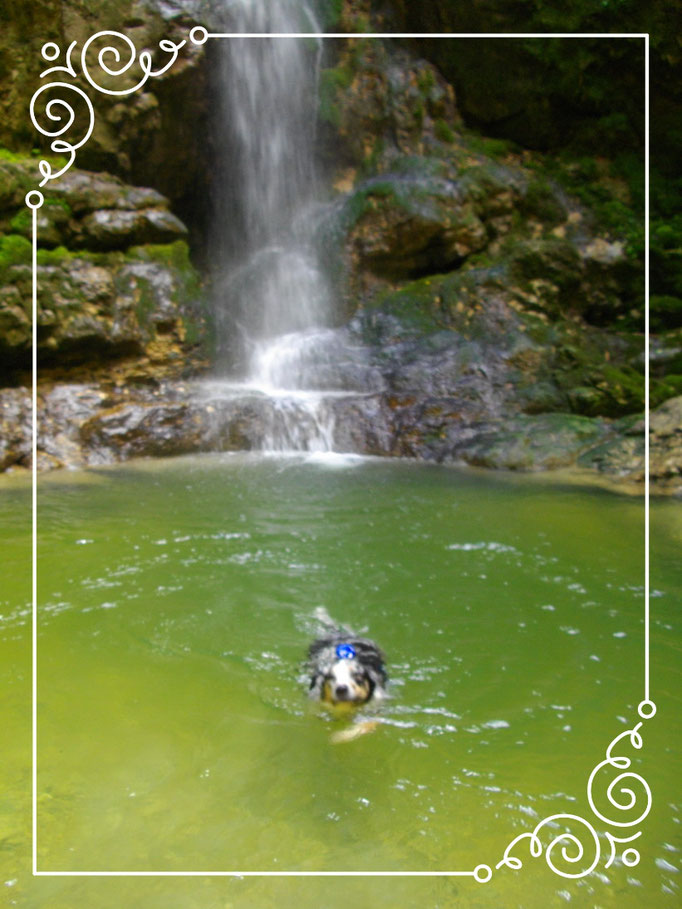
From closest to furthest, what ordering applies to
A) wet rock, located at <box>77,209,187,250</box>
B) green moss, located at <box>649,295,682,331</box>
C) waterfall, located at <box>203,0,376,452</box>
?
wet rock, located at <box>77,209,187,250</box> < waterfall, located at <box>203,0,376,452</box> < green moss, located at <box>649,295,682,331</box>

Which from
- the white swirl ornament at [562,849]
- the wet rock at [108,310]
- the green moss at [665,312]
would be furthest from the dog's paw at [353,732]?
the green moss at [665,312]

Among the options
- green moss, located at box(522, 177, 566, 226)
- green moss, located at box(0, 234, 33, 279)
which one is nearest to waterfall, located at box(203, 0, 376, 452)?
green moss, located at box(0, 234, 33, 279)

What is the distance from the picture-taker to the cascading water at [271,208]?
1162cm

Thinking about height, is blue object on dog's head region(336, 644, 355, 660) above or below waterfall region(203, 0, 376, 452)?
below

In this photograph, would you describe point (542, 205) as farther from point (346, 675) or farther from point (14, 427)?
point (346, 675)

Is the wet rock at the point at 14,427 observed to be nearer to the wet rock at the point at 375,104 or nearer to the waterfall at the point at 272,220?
the waterfall at the point at 272,220

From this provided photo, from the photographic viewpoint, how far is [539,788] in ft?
7.64

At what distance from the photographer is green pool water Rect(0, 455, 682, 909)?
1.98 m

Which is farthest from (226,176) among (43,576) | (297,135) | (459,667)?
(459,667)

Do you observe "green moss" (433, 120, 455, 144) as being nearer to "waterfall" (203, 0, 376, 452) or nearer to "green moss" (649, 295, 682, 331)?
"waterfall" (203, 0, 376, 452)

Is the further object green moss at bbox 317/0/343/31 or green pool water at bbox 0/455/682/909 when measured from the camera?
green moss at bbox 317/0/343/31

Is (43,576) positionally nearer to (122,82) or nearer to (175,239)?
(175,239)

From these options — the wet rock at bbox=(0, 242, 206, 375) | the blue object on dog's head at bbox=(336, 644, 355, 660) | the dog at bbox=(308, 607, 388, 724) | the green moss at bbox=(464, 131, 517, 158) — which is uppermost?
the green moss at bbox=(464, 131, 517, 158)

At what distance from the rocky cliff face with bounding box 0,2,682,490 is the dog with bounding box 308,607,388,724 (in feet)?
17.7
